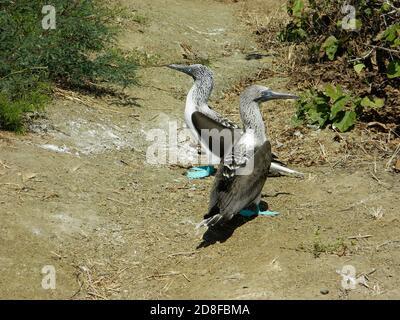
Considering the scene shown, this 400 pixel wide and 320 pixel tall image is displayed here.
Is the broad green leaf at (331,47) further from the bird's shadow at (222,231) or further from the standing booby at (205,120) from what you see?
the bird's shadow at (222,231)

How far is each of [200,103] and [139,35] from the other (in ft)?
11.6

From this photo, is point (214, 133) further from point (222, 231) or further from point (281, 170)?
point (222, 231)

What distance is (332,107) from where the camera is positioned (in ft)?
27.7

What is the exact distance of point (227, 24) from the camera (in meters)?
13.3

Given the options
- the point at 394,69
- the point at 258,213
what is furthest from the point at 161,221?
the point at 394,69

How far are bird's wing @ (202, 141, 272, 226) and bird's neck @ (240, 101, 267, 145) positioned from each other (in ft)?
1.08

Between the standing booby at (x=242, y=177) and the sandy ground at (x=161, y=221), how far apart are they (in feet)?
0.89

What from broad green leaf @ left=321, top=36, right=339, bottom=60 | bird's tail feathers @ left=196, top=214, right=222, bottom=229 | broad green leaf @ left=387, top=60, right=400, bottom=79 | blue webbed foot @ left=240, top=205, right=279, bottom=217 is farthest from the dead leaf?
broad green leaf @ left=321, top=36, right=339, bottom=60

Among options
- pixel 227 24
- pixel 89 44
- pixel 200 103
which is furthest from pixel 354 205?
pixel 227 24

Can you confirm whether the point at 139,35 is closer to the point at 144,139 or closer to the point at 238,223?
the point at 144,139

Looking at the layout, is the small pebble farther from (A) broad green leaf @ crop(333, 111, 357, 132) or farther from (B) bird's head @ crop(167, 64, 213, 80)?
(B) bird's head @ crop(167, 64, 213, 80)

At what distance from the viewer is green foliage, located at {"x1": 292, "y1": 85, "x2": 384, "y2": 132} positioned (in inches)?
329

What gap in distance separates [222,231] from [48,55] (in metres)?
3.68

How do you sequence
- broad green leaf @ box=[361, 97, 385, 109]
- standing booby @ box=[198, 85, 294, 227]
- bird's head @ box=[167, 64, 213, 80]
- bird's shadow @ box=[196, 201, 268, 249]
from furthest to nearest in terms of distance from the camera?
1. bird's head @ box=[167, 64, 213, 80]
2. broad green leaf @ box=[361, 97, 385, 109]
3. bird's shadow @ box=[196, 201, 268, 249]
4. standing booby @ box=[198, 85, 294, 227]
